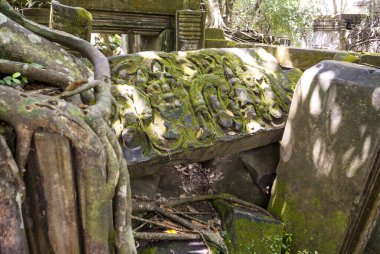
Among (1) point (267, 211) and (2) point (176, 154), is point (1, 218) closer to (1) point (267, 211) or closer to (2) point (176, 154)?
(2) point (176, 154)

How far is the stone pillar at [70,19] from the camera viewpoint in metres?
2.62

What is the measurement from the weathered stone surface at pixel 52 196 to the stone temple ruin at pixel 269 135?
0.84 metres

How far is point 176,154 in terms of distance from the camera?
7.40ft

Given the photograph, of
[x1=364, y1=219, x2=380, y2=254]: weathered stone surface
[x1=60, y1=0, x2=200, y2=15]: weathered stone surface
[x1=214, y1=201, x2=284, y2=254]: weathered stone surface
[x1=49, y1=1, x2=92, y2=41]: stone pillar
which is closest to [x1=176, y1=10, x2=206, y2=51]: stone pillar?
[x1=60, y1=0, x2=200, y2=15]: weathered stone surface

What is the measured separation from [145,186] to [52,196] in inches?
56.0

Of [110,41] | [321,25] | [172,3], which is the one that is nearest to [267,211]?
[172,3]

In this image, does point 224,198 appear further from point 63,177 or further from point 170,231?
point 63,177

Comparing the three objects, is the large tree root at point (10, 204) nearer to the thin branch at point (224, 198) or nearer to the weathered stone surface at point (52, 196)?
the weathered stone surface at point (52, 196)

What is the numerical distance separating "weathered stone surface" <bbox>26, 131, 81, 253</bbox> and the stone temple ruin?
2.76 feet

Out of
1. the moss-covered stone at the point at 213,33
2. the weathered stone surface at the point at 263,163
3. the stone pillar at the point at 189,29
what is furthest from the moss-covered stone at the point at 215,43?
the weathered stone surface at the point at 263,163

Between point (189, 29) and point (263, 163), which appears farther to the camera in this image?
point (189, 29)

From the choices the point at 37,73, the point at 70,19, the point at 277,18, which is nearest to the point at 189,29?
the point at 70,19

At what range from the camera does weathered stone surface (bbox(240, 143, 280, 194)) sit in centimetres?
301

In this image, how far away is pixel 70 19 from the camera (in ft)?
8.63
